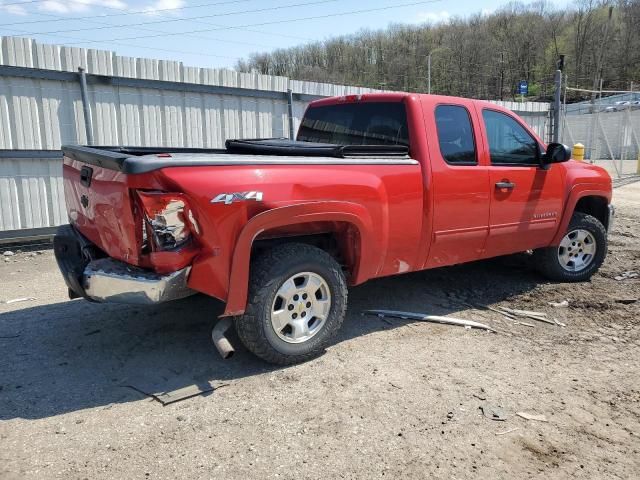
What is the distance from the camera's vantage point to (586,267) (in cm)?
628

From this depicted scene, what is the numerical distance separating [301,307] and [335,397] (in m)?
0.73

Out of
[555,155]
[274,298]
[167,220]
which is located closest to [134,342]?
[274,298]

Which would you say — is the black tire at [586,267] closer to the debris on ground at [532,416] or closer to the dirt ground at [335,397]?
the dirt ground at [335,397]

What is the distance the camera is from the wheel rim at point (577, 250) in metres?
6.12

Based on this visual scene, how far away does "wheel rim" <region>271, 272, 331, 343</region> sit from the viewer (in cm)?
384

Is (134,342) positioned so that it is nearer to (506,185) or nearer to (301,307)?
(301,307)

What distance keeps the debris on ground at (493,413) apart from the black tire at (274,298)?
124 cm

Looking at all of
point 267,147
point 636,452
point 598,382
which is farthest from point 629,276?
point 267,147

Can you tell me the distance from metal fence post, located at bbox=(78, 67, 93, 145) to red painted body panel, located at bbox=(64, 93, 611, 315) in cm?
404

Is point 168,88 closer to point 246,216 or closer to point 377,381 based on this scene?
point 246,216

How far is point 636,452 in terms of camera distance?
296cm

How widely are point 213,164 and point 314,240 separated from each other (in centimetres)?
128

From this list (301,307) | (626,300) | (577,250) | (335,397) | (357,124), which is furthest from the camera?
(577,250)

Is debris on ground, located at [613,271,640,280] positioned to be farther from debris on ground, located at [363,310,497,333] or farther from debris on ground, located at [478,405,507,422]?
debris on ground, located at [478,405,507,422]
